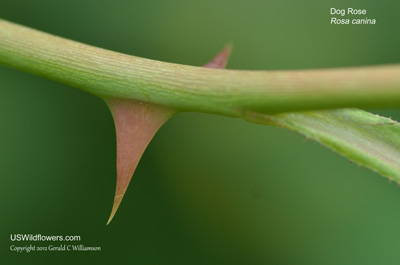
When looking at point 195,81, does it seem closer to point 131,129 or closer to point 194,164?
point 131,129

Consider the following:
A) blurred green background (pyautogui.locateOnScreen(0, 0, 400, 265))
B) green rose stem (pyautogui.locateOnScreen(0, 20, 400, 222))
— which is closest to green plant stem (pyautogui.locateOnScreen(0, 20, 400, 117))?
green rose stem (pyautogui.locateOnScreen(0, 20, 400, 222))

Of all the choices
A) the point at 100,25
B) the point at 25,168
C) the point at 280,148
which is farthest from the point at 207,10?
the point at 25,168

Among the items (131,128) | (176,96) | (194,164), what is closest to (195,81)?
(176,96)

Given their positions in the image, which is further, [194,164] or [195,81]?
[194,164]

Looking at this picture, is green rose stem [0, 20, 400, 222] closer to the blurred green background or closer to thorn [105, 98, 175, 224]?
thorn [105, 98, 175, 224]

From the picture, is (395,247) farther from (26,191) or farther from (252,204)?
(26,191)
